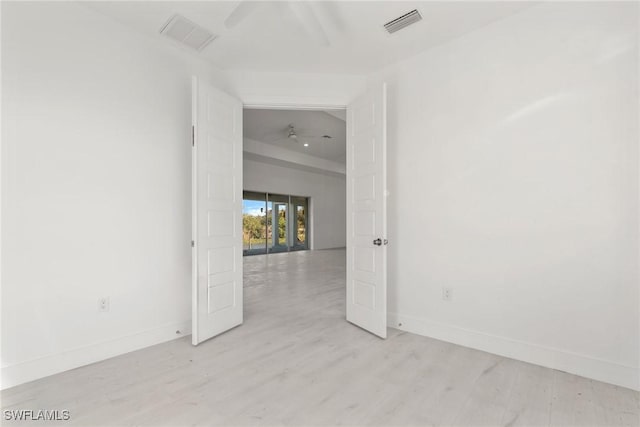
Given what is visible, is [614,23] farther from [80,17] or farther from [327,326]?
[80,17]

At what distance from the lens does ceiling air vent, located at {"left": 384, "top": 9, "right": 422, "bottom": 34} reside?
7.91 ft

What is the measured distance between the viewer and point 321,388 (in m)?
1.96

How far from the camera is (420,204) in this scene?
2.95 m

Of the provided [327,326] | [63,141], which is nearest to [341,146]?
[327,326]

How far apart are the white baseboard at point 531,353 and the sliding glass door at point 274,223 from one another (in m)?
7.31

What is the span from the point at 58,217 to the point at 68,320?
75 cm

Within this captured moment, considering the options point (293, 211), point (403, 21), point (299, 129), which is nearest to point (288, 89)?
point (403, 21)

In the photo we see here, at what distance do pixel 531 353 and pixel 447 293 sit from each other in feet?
2.38

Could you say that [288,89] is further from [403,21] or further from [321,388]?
[321,388]

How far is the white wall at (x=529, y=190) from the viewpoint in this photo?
2.02 m

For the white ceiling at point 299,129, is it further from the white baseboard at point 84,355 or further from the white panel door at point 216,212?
the white baseboard at point 84,355

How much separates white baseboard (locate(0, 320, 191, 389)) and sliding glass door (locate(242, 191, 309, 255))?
6.80 metres
